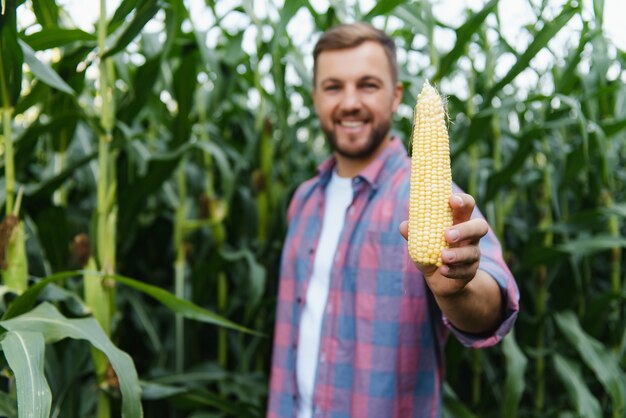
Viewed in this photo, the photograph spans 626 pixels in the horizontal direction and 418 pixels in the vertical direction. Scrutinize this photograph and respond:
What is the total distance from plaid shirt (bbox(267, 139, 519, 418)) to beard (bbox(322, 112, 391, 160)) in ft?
0.11

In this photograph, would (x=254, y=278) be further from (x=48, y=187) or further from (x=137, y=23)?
(x=137, y=23)

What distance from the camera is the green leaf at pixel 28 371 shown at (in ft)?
3.11

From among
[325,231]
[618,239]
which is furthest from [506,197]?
[325,231]

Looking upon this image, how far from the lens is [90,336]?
113 centimetres

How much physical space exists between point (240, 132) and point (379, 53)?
→ 1.23 meters

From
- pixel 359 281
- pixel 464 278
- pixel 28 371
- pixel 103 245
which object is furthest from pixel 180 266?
pixel 464 278

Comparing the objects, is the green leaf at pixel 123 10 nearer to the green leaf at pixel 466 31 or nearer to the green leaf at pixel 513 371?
the green leaf at pixel 466 31

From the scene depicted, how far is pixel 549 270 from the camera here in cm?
200

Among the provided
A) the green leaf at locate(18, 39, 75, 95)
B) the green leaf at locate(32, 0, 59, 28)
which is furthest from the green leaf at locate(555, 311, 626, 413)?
the green leaf at locate(32, 0, 59, 28)

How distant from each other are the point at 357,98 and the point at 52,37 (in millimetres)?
731

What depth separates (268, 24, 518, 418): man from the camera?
140 cm

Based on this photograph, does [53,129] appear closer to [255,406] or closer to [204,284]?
[204,284]

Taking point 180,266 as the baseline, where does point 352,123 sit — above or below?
above

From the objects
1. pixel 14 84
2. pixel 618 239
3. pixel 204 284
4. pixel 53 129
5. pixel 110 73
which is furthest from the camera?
pixel 204 284
